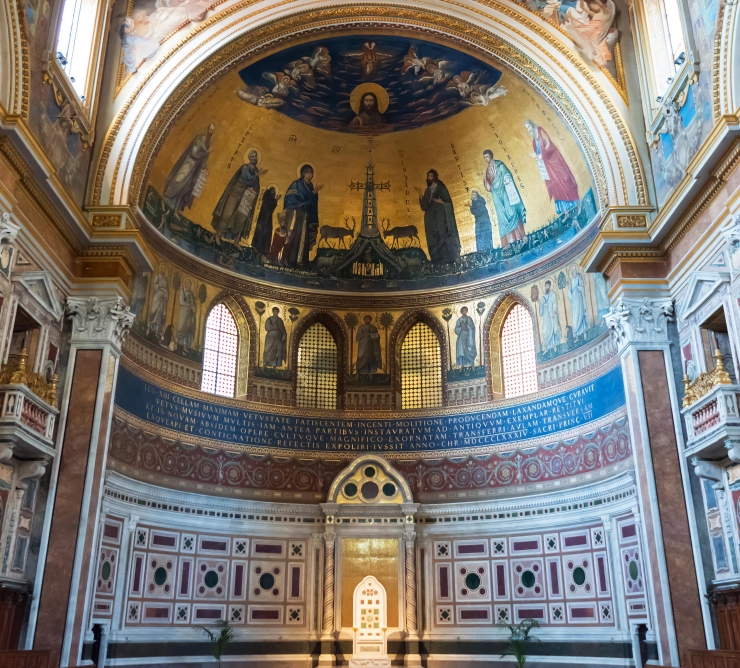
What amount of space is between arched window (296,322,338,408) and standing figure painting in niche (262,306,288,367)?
0.71 metres

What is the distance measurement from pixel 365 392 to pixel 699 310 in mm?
11564

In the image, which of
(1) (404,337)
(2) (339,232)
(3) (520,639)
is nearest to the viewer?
(3) (520,639)

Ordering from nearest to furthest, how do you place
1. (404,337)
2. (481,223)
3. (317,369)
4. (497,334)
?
1. (497,334)
2. (481,223)
3. (317,369)
4. (404,337)

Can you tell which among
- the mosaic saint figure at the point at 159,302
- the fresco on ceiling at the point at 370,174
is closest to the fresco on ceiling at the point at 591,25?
the fresco on ceiling at the point at 370,174

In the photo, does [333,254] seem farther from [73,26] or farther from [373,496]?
[73,26]

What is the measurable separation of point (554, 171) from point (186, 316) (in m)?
12.0

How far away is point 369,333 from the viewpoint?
1025 inches

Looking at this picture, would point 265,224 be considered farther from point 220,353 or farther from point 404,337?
point 404,337

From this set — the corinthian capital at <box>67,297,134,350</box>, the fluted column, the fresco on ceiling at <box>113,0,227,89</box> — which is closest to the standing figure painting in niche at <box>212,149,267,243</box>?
the fresco on ceiling at <box>113,0,227,89</box>

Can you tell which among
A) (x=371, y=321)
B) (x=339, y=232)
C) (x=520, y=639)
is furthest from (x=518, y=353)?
(x=520, y=639)

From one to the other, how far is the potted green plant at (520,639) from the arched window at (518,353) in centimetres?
672

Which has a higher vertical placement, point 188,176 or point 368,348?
point 188,176

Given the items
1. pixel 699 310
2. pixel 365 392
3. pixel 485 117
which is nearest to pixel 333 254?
pixel 365 392

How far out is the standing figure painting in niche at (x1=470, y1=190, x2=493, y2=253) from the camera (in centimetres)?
2541
